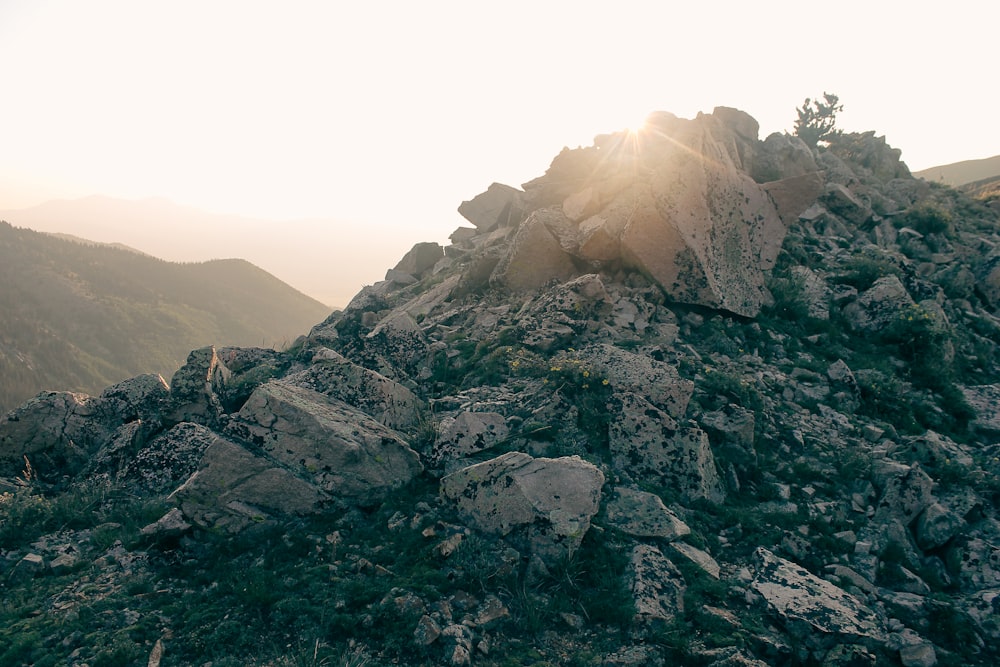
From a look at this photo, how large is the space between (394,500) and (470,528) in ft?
4.18

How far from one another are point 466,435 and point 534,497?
1.83m

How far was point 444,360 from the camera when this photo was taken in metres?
11.8

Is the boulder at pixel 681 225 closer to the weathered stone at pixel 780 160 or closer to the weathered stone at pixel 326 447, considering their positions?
the weathered stone at pixel 780 160

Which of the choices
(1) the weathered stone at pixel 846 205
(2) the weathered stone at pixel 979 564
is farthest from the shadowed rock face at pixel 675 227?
(2) the weathered stone at pixel 979 564

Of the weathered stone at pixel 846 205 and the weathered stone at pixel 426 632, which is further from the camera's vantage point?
the weathered stone at pixel 846 205

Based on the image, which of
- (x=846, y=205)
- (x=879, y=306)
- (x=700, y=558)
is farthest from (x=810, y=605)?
(x=846, y=205)

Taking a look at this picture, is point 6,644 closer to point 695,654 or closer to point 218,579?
point 218,579

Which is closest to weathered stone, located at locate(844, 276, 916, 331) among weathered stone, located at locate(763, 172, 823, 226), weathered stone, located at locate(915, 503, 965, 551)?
weathered stone, located at locate(763, 172, 823, 226)

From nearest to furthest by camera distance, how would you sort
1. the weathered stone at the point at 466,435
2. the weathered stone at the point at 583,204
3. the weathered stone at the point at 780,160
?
the weathered stone at the point at 466,435 < the weathered stone at the point at 583,204 < the weathered stone at the point at 780,160

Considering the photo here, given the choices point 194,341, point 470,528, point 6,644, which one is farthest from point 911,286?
point 194,341

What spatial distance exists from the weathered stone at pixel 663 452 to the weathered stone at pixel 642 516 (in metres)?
0.62

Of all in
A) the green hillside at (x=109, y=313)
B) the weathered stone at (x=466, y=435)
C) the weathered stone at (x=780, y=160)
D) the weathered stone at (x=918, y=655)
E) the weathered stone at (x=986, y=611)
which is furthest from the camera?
the green hillside at (x=109, y=313)

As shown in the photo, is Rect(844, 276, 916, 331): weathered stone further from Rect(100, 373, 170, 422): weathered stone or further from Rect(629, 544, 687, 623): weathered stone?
Rect(100, 373, 170, 422): weathered stone

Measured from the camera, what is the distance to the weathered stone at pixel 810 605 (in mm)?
5754
